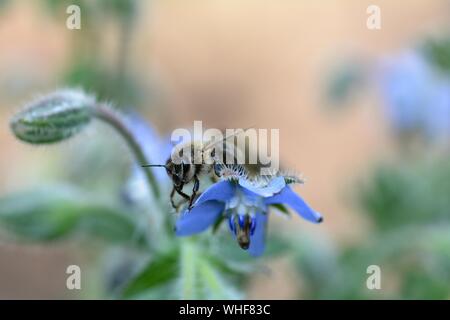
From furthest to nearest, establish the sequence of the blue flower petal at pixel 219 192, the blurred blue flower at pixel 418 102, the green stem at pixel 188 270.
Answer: the blurred blue flower at pixel 418 102 → the green stem at pixel 188 270 → the blue flower petal at pixel 219 192

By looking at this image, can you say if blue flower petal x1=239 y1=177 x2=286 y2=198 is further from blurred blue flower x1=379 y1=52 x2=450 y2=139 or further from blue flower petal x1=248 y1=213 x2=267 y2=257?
blurred blue flower x1=379 y1=52 x2=450 y2=139

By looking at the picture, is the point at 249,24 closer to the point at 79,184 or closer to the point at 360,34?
the point at 360,34

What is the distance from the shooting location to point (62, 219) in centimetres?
196

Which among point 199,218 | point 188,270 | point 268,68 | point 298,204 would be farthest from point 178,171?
point 268,68

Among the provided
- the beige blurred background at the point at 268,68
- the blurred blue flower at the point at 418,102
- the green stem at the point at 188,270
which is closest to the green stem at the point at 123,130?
the green stem at the point at 188,270

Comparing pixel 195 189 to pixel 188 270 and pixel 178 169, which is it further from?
pixel 188 270

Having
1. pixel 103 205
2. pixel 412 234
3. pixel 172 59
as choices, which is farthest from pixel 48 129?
pixel 172 59

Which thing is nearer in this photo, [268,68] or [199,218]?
[199,218]

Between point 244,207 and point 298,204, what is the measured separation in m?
0.10

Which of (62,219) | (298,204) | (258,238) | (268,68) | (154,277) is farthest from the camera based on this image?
(268,68)

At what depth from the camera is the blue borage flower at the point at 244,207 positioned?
1.34 meters

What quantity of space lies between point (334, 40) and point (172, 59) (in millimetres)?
893

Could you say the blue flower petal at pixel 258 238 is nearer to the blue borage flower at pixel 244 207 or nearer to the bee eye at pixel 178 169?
the blue borage flower at pixel 244 207

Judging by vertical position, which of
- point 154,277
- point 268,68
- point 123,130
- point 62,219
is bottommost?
point 154,277
